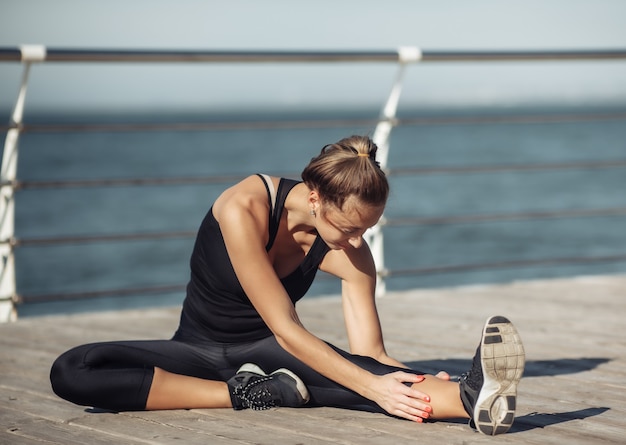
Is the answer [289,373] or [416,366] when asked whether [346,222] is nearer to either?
[289,373]

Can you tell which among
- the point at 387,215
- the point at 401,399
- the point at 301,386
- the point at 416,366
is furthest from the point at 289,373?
the point at 387,215

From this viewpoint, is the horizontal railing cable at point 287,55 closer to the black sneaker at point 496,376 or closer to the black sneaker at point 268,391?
the black sneaker at point 268,391

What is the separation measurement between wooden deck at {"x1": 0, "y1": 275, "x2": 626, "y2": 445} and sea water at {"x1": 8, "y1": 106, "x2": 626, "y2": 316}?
0.64 meters

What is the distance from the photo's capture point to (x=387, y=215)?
94.6 ft

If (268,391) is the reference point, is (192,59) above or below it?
above

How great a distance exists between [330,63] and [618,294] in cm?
164

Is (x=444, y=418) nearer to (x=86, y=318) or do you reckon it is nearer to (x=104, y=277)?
(x=86, y=318)

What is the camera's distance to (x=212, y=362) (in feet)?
8.87

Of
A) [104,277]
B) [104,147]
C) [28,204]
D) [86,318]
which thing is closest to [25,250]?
[104,277]

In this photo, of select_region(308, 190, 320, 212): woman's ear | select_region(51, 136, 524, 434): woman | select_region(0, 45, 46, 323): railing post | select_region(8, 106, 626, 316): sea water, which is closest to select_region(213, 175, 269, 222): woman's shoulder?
select_region(51, 136, 524, 434): woman

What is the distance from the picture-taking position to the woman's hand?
242cm

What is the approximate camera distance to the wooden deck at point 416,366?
2.36 meters

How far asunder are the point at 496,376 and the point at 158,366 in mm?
941

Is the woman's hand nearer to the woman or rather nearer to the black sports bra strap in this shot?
the woman
